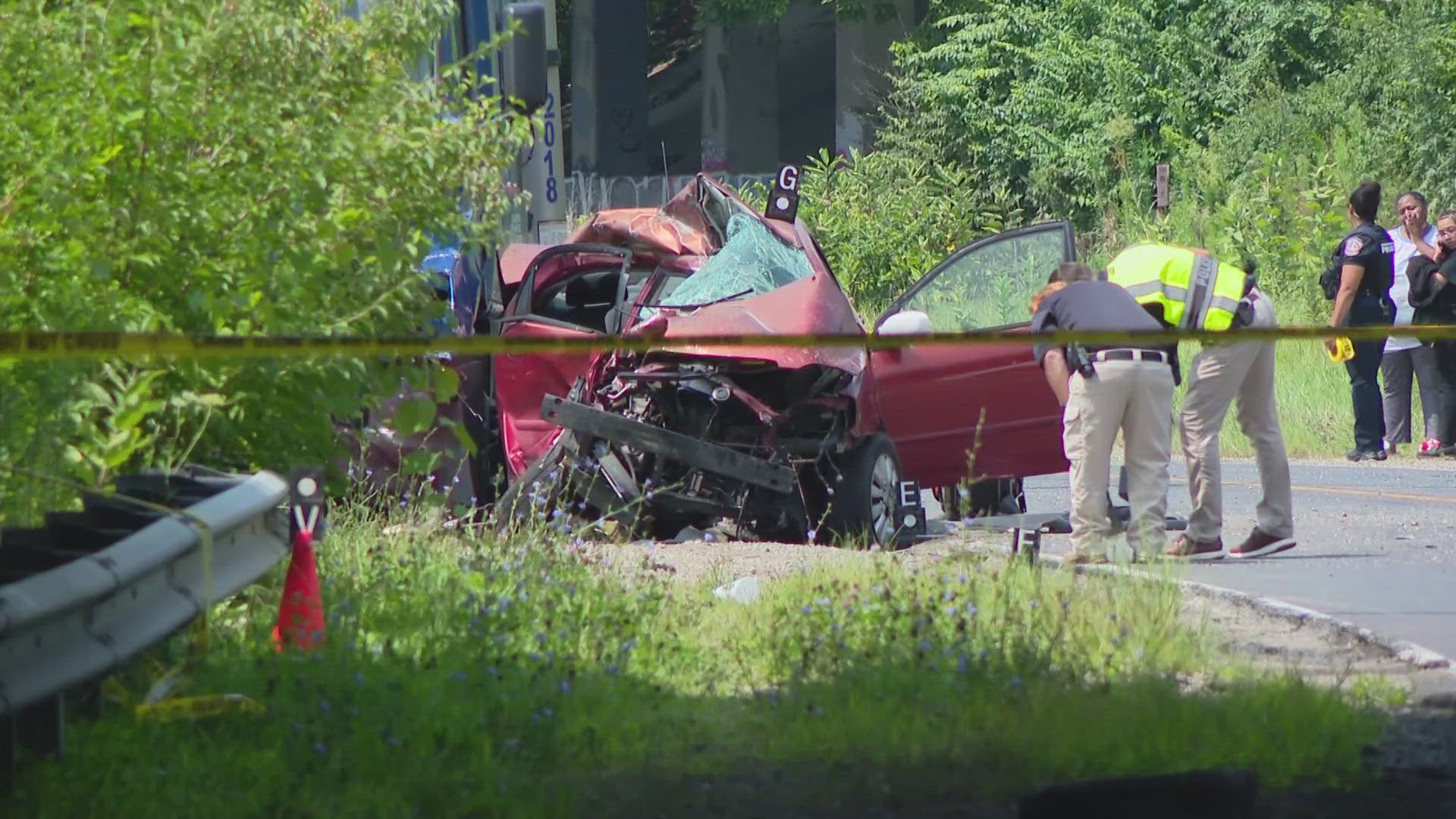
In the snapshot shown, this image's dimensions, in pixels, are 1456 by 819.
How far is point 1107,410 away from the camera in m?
8.89

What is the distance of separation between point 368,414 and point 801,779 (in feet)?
10.3

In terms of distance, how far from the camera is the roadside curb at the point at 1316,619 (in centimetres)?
621

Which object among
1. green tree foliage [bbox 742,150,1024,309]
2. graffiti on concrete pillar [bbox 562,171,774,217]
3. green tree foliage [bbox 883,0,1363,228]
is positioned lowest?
green tree foliage [bbox 742,150,1024,309]

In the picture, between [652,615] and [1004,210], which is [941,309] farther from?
[1004,210]

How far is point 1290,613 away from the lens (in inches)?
281

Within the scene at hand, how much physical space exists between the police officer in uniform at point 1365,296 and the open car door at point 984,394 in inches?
138

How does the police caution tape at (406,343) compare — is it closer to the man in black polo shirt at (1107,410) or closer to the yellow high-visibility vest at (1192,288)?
the man in black polo shirt at (1107,410)

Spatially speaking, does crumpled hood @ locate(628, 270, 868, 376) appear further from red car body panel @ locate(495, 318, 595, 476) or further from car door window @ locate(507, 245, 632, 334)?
car door window @ locate(507, 245, 632, 334)

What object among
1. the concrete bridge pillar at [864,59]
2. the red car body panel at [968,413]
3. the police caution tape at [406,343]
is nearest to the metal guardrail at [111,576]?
the police caution tape at [406,343]

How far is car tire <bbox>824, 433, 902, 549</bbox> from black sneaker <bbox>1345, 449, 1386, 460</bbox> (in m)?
6.33

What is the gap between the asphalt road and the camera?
753 centimetres

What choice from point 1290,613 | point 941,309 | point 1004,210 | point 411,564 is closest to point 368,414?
point 411,564

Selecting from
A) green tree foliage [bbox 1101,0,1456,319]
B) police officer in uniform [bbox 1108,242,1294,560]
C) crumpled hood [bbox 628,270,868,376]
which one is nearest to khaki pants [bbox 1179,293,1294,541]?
police officer in uniform [bbox 1108,242,1294,560]

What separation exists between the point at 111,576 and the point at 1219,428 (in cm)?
627
